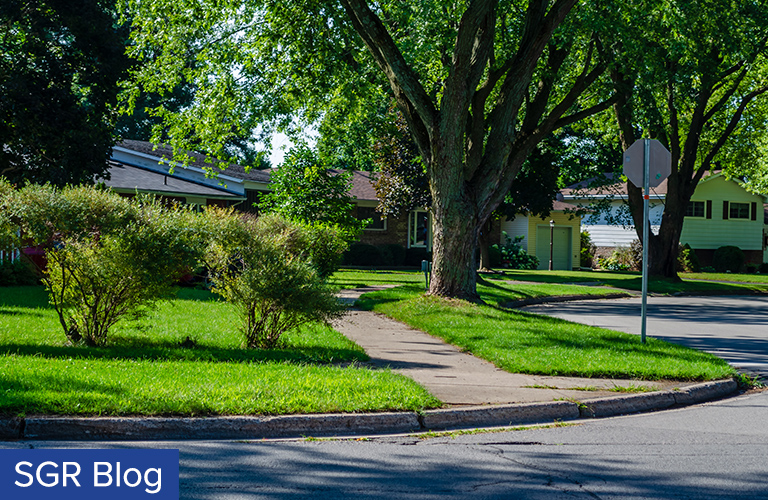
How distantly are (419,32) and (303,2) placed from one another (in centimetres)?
306

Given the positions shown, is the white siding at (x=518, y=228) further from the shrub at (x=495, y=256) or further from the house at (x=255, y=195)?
the shrub at (x=495, y=256)

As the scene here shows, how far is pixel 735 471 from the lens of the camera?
5828 millimetres

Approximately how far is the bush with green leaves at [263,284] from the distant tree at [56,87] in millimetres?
12057

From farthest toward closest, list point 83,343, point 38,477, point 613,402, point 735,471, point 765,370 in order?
point 765,370 → point 83,343 → point 613,402 → point 735,471 → point 38,477

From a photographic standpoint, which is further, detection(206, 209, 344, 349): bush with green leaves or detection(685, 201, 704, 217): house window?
detection(685, 201, 704, 217): house window

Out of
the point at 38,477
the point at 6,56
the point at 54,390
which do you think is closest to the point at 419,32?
the point at 54,390

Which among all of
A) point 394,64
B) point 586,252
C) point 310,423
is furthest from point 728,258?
point 310,423

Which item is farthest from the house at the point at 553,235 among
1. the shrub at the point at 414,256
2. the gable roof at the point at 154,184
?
the gable roof at the point at 154,184

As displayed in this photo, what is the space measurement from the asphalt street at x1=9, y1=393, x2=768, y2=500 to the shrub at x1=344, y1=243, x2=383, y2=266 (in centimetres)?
2927

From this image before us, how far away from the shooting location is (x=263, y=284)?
979 cm

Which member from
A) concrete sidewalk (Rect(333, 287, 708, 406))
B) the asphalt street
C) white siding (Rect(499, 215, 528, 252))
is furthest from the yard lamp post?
the asphalt street

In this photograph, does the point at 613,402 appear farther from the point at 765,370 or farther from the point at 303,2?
the point at 303,2

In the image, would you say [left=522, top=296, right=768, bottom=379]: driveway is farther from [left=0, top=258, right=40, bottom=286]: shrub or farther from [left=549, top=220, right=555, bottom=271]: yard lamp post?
[left=549, top=220, right=555, bottom=271]: yard lamp post

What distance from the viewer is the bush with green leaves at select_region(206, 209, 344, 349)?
988 cm
